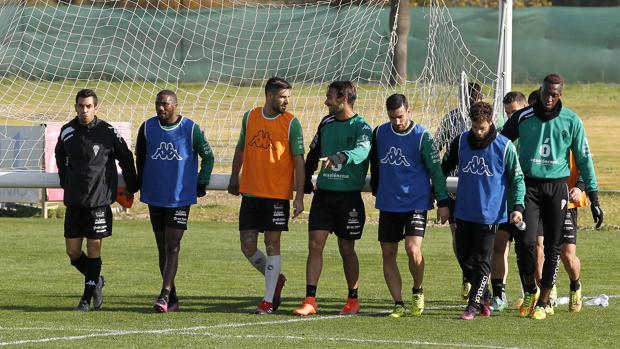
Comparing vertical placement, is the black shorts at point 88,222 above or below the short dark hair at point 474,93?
below

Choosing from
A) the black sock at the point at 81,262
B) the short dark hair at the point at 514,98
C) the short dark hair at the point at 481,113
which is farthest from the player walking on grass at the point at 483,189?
the black sock at the point at 81,262

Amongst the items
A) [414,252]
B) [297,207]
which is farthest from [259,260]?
[414,252]

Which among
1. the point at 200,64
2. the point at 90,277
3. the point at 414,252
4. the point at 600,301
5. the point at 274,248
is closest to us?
the point at 414,252

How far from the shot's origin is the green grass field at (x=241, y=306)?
10.6 meters

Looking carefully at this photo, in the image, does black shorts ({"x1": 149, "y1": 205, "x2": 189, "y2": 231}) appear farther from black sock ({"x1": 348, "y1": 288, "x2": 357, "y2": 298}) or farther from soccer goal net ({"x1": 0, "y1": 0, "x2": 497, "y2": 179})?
soccer goal net ({"x1": 0, "y1": 0, "x2": 497, "y2": 179})

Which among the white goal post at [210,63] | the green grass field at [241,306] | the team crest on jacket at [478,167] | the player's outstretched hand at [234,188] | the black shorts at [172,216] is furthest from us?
the white goal post at [210,63]

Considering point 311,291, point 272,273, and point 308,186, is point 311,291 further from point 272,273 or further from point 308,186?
point 308,186

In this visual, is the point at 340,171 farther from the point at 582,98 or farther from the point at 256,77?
the point at 582,98

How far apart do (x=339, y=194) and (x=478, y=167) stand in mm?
1209

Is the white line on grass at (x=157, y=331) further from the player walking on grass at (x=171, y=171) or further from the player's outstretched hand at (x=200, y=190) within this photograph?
the player's outstretched hand at (x=200, y=190)

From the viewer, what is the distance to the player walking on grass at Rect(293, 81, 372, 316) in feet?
39.3

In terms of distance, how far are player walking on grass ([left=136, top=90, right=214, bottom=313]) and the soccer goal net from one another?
426cm

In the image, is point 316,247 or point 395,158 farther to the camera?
point 316,247

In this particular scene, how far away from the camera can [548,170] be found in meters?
11.9
